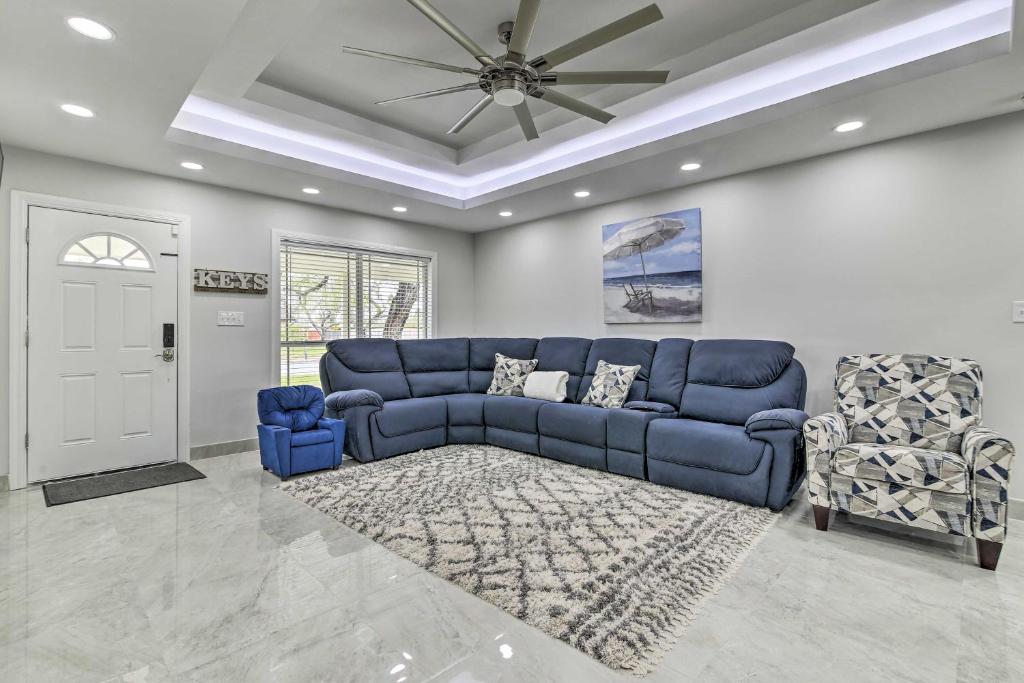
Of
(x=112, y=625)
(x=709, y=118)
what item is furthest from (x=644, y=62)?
(x=112, y=625)

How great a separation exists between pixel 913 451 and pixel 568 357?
2.76 meters

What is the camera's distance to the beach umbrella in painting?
4.56 m

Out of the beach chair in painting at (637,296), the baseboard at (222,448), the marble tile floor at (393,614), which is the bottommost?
the marble tile floor at (393,614)

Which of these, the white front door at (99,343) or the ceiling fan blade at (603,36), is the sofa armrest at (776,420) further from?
the white front door at (99,343)

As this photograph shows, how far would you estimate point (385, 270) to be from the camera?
5746 mm

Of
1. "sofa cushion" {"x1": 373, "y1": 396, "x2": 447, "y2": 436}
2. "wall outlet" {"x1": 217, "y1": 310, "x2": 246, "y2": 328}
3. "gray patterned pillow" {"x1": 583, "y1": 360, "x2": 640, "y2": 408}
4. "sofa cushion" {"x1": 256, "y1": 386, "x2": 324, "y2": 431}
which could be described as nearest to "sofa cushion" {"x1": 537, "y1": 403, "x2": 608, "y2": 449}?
"gray patterned pillow" {"x1": 583, "y1": 360, "x2": 640, "y2": 408}

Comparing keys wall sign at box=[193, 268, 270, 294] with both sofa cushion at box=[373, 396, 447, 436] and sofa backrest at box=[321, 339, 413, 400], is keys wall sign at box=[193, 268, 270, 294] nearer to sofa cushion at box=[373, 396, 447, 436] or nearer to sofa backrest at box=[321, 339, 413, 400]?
sofa backrest at box=[321, 339, 413, 400]

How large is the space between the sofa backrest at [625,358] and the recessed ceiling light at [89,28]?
3.84 meters

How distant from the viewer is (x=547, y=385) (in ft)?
15.3

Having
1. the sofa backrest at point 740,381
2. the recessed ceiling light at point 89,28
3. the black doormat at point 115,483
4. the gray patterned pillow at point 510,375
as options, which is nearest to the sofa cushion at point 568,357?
the gray patterned pillow at point 510,375

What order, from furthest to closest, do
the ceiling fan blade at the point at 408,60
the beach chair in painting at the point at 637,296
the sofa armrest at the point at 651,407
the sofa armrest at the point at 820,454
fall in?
the beach chair in painting at the point at 637,296 < the sofa armrest at the point at 651,407 < the sofa armrest at the point at 820,454 < the ceiling fan blade at the point at 408,60

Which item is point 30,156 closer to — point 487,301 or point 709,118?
point 487,301

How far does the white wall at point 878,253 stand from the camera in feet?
10.0

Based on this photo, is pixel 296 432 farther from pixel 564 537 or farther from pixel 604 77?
pixel 604 77
